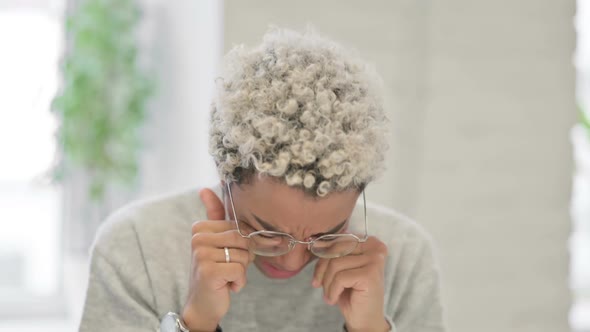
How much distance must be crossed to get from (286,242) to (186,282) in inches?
11.3

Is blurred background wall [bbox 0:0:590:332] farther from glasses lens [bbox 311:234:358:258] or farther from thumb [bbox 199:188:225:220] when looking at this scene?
glasses lens [bbox 311:234:358:258]

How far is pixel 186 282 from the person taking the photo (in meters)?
1.55

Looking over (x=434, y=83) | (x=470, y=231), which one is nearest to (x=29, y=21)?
(x=434, y=83)

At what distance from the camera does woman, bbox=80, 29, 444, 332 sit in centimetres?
126

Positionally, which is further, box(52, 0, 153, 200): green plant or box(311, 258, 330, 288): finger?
box(52, 0, 153, 200): green plant

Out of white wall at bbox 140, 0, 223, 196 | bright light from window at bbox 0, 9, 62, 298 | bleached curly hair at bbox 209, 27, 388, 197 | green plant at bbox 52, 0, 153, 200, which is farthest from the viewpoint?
bright light from window at bbox 0, 9, 62, 298

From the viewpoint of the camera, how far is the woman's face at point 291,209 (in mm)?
1312

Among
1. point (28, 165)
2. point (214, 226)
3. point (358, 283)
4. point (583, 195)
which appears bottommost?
point (583, 195)

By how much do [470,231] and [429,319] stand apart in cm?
140

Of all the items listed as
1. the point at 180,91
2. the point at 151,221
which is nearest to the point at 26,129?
the point at 180,91

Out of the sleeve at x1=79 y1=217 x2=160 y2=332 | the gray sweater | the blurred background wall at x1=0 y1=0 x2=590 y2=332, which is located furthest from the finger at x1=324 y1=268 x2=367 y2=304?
the blurred background wall at x1=0 y1=0 x2=590 y2=332

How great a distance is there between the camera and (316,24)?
104 inches

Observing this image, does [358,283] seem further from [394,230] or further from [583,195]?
[583,195]

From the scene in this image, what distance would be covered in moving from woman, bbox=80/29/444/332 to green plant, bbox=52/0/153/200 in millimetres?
1947
